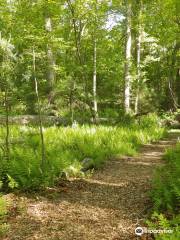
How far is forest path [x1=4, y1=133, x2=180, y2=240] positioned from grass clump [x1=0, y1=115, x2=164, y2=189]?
40 centimetres

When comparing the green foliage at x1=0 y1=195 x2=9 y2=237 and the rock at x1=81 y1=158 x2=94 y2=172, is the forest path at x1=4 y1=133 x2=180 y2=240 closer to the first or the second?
the green foliage at x1=0 y1=195 x2=9 y2=237

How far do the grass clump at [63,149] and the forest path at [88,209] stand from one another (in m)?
0.40

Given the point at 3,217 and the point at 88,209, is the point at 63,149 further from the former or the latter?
the point at 3,217

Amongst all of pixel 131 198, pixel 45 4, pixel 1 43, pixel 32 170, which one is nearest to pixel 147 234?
pixel 131 198

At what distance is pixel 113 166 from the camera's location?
27.8 ft

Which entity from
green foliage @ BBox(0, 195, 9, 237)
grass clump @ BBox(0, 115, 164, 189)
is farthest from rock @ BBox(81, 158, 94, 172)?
green foliage @ BBox(0, 195, 9, 237)

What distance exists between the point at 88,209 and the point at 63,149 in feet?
12.5

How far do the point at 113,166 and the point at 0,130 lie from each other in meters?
4.37

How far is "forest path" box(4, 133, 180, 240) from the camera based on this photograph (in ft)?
15.0

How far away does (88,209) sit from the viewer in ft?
17.7

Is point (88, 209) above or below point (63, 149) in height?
below

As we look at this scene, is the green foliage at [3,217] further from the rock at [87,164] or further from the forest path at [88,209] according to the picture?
the rock at [87,164]

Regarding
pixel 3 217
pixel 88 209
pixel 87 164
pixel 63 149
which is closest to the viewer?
pixel 3 217

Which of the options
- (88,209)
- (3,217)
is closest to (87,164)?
(88,209)
